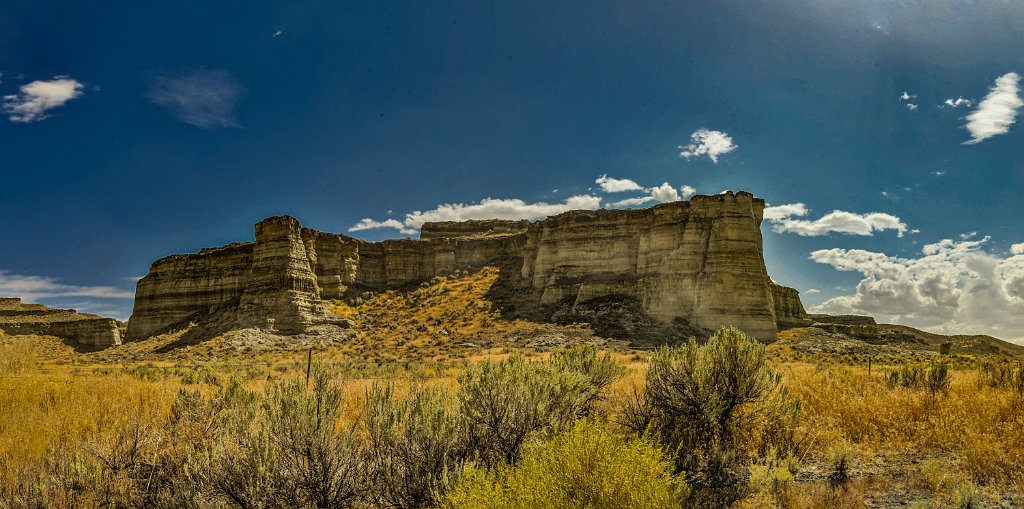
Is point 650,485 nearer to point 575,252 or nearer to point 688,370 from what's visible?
point 688,370

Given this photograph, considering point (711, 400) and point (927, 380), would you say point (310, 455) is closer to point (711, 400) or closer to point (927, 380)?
point (711, 400)

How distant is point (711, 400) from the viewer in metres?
7.47

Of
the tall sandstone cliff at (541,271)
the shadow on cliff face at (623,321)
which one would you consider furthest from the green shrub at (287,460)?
the tall sandstone cliff at (541,271)

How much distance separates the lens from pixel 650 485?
144 inches

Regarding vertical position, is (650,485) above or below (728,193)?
below

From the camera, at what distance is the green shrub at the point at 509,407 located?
18.9 ft

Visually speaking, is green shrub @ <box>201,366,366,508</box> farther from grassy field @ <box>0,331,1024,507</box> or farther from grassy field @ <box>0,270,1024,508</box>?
grassy field @ <box>0,331,1024,507</box>

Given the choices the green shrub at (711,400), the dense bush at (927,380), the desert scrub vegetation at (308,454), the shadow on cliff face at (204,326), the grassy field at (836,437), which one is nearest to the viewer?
the desert scrub vegetation at (308,454)

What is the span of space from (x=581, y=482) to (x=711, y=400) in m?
4.53

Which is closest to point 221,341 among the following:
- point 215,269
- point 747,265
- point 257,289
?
point 257,289

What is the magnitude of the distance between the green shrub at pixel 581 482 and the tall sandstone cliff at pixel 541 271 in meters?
34.6

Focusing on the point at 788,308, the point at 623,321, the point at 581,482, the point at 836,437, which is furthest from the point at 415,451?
the point at 788,308

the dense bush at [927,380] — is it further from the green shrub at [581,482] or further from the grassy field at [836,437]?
the green shrub at [581,482]

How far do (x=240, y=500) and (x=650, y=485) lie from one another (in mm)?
4058
